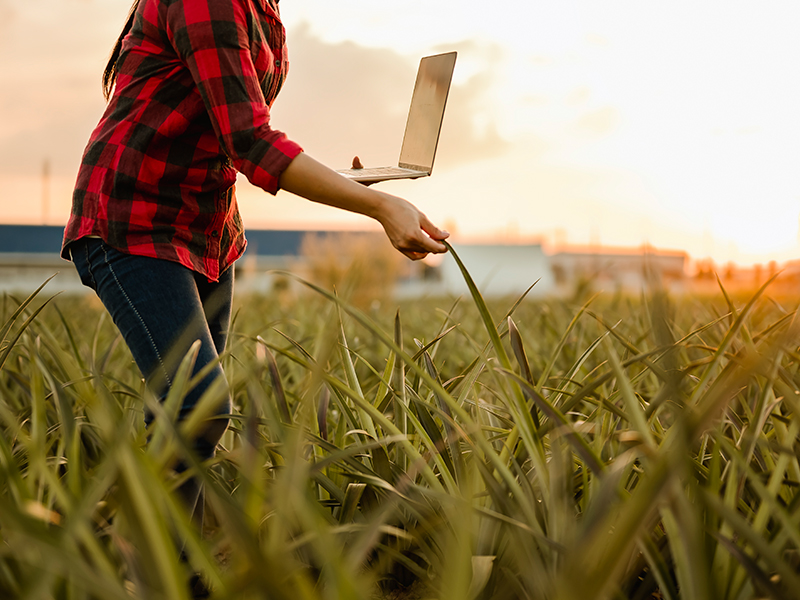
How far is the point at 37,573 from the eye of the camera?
0.48m

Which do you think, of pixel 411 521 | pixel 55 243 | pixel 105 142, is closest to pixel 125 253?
pixel 105 142

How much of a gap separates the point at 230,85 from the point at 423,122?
1.21ft

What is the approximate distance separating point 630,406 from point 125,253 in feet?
2.73

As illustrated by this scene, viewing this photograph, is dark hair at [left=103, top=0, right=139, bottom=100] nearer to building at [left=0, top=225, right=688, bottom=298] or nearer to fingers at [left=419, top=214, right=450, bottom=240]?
fingers at [left=419, top=214, right=450, bottom=240]

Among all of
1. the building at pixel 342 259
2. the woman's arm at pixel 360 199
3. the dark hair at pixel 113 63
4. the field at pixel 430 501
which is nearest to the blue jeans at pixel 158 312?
the field at pixel 430 501

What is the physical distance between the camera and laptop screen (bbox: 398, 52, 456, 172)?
1109 millimetres

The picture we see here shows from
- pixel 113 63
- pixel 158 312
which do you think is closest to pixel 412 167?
pixel 158 312

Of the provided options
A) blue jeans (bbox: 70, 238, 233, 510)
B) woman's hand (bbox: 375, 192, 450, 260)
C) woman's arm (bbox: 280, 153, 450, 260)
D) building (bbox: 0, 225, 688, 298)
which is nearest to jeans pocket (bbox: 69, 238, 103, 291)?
blue jeans (bbox: 70, 238, 233, 510)

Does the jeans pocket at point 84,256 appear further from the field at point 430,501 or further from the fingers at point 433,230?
the fingers at point 433,230

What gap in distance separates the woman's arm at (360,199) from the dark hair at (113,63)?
1.59 feet

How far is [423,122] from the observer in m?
1.14

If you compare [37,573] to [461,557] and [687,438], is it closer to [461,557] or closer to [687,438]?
[461,557]

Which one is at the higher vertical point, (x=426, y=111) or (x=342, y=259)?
(x=426, y=111)

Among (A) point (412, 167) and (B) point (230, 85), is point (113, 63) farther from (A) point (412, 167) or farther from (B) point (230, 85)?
(A) point (412, 167)
